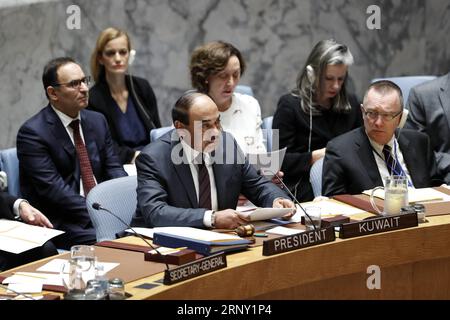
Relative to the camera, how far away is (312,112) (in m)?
5.36

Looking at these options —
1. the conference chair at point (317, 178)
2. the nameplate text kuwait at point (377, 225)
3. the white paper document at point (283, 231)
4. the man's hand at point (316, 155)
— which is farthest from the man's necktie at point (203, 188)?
the man's hand at point (316, 155)

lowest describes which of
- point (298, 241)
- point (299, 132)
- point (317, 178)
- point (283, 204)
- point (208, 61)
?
point (298, 241)

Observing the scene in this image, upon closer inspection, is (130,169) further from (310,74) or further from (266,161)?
(310,74)

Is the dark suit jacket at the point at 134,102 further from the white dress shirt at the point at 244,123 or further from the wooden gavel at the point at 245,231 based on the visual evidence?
the wooden gavel at the point at 245,231

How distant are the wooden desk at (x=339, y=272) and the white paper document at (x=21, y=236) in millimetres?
506

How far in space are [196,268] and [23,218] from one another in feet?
5.40

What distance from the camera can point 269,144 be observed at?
554 centimetres

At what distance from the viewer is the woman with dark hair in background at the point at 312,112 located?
5305 millimetres

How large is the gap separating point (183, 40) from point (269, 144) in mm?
1497

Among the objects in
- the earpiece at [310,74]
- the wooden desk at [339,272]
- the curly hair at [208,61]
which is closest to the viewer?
the wooden desk at [339,272]

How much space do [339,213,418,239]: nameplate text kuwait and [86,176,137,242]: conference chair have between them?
101cm

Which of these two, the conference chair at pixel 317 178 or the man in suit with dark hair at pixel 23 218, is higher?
the conference chair at pixel 317 178

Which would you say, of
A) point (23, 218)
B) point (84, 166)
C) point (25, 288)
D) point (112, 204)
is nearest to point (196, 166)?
point (112, 204)
